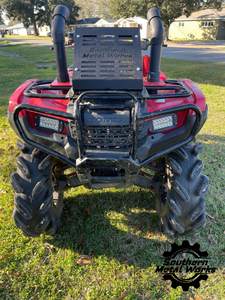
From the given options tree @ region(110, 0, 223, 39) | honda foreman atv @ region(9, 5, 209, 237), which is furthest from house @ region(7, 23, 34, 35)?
honda foreman atv @ region(9, 5, 209, 237)

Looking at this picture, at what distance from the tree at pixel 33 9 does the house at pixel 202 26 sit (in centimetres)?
1792

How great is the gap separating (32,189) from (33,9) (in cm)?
4883

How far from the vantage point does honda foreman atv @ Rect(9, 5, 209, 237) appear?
1.52 m

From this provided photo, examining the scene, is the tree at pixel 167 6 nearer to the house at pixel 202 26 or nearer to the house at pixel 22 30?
the house at pixel 202 26

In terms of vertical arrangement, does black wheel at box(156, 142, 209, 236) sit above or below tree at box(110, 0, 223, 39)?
below

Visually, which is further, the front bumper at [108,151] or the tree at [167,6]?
the tree at [167,6]

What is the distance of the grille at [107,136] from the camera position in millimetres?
1512

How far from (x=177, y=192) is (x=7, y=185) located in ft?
7.21

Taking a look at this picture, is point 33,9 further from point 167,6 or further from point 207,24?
point 207,24

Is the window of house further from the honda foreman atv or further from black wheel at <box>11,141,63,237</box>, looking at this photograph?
black wheel at <box>11,141,63,237</box>

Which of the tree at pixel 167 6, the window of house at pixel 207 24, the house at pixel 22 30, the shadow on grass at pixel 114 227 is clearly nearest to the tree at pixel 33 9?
the tree at pixel 167 6

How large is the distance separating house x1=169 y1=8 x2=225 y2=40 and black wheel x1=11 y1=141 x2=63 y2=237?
36.1 metres
